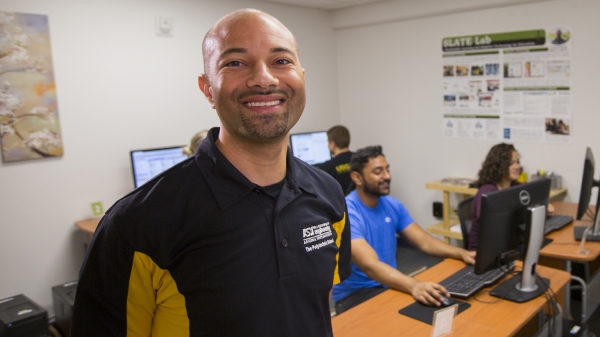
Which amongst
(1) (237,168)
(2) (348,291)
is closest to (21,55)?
(2) (348,291)

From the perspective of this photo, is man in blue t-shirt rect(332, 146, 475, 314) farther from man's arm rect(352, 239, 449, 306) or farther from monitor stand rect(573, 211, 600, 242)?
monitor stand rect(573, 211, 600, 242)

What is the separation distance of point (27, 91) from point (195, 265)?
9.47ft

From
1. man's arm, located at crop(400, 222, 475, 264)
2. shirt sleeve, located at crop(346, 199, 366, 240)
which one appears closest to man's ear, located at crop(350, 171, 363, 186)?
shirt sleeve, located at crop(346, 199, 366, 240)

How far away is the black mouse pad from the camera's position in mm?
1831

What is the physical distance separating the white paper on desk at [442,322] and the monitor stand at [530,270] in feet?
1.48

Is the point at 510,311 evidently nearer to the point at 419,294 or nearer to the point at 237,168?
the point at 419,294

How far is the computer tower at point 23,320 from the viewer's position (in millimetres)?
2750

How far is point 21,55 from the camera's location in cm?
325

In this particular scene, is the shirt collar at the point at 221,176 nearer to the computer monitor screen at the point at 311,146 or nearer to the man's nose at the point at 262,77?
the man's nose at the point at 262,77

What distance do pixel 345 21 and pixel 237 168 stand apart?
459cm

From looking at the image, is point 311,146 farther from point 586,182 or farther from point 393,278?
point 393,278

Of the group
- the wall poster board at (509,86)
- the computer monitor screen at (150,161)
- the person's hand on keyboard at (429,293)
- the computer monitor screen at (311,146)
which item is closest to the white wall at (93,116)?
the computer monitor screen at (150,161)

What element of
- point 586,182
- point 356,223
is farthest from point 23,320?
point 586,182

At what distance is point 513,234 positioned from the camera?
6.63 ft
